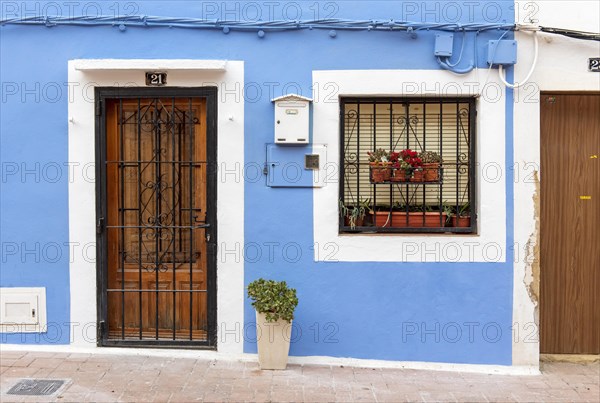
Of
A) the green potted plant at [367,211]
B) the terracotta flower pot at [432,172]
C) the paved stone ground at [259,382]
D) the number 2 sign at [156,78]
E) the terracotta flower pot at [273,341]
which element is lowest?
the paved stone ground at [259,382]

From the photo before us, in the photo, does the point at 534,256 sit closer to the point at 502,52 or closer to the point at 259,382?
the point at 502,52

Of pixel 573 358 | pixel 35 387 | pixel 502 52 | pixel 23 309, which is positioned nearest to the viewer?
pixel 35 387

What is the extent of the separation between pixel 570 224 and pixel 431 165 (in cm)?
154

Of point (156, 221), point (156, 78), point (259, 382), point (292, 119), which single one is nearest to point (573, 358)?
point (259, 382)

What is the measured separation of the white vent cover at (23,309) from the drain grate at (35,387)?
2.60 ft

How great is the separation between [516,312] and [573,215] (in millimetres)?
1138

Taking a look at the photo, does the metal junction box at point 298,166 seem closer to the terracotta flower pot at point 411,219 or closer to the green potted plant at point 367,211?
the green potted plant at point 367,211

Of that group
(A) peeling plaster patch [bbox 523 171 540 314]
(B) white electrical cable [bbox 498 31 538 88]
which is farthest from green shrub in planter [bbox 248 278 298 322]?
(B) white electrical cable [bbox 498 31 538 88]

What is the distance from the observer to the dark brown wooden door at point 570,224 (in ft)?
20.7

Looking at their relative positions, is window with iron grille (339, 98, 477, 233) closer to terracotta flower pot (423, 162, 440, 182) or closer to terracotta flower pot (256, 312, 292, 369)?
terracotta flower pot (423, 162, 440, 182)

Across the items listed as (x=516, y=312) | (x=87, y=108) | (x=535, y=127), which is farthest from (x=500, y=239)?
(x=87, y=108)

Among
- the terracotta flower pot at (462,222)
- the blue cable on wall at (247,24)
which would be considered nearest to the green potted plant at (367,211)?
the terracotta flower pot at (462,222)

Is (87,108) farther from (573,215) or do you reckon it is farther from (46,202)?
(573,215)

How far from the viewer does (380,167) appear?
6160 mm
